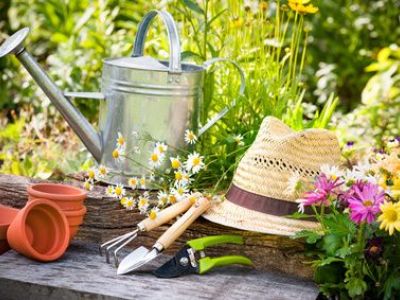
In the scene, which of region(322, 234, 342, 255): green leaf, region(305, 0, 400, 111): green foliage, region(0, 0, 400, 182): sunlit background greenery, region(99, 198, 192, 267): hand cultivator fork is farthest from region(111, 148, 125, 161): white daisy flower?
region(305, 0, 400, 111): green foliage

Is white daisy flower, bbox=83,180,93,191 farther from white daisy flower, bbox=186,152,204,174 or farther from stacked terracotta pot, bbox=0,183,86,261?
white daisy flower, bbox=186,152,204,174

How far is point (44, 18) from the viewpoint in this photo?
189 inches

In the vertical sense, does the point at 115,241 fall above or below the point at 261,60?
below

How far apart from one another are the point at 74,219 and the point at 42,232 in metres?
0.10

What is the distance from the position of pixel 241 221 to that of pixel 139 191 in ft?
1.33

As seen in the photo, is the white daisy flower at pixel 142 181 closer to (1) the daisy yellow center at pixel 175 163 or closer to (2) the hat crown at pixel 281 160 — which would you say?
(1) the daisy yellow center at pixel 175 163

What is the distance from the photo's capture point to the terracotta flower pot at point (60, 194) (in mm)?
2283

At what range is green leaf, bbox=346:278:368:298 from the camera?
204cm

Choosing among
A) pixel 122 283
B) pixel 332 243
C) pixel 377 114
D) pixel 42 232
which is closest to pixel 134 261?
pixel 122 283

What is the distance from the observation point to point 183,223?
2230mm

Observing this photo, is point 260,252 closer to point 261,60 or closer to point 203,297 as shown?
point 203,297

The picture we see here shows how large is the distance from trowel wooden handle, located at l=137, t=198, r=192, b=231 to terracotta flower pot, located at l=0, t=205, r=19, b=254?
1.33 ft

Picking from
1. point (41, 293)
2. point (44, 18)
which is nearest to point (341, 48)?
point (44, 18)

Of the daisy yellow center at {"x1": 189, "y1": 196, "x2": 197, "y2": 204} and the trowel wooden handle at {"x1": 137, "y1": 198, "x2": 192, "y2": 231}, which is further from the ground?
the daisy yellow center at {"x1": 189, "y1": 196, "x2": 197, "y2": 204}
